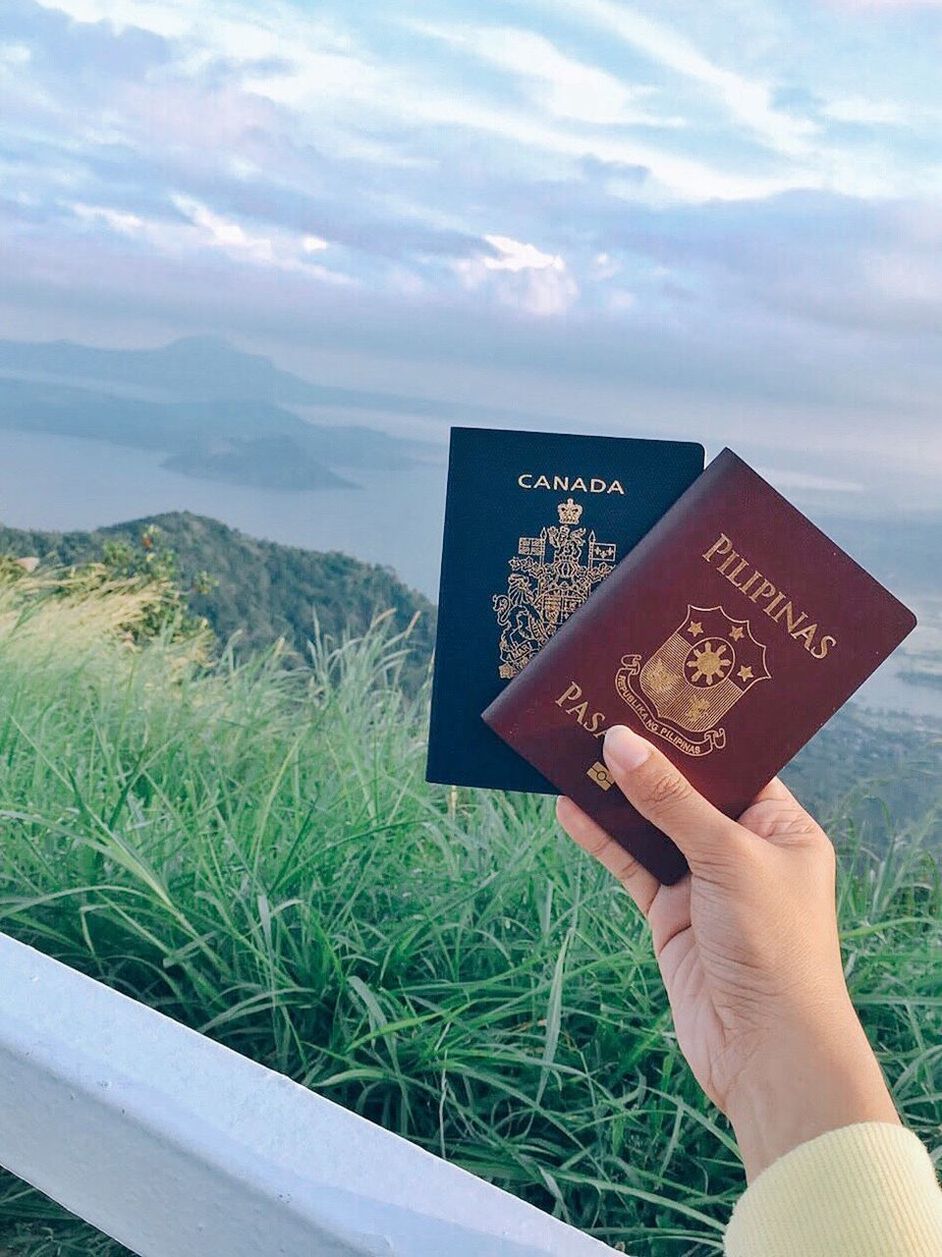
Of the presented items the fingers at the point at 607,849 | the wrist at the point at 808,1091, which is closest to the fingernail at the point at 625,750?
the fingers at the point at 607,849

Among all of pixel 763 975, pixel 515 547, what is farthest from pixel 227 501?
pixel 763 975

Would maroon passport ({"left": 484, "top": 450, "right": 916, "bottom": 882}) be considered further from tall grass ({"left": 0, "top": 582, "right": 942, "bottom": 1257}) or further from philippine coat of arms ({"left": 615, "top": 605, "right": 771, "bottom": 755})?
tall grass ({"left": 0, "top": 582, "right": 942, "bottom": 1257})

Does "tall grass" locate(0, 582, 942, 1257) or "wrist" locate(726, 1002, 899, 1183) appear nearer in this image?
"wrist" locate(726, 1002, 899, 1183)

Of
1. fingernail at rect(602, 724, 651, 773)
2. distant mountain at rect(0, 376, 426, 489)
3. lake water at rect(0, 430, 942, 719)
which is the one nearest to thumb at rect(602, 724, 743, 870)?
fingernail at rect(602, 724, 651, 773)

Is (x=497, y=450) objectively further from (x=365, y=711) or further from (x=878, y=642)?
(x=365, y=711)

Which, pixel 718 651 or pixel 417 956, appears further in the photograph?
pixel 417 956

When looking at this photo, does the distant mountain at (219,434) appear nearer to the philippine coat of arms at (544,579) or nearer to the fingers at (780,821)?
the philippine coat of arms at (544,579)

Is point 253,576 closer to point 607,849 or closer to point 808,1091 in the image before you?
point 607,849
